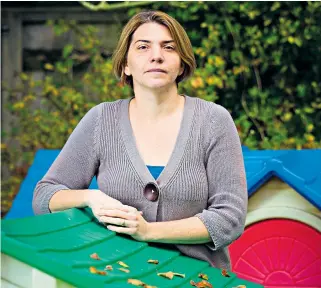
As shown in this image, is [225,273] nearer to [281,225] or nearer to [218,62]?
[281,225]

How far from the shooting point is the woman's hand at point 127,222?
2285 millimetres

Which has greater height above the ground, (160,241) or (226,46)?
(226,46)

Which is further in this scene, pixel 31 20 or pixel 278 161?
pixel 31 20

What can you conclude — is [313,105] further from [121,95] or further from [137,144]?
[137,144]

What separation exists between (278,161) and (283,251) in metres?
0.37

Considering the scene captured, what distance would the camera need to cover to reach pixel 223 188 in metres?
2.49

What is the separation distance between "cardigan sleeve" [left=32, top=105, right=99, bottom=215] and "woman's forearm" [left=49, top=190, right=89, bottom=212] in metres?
0.06

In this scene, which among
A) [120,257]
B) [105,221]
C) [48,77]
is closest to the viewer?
[120,257]

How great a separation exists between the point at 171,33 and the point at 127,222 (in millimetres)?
587

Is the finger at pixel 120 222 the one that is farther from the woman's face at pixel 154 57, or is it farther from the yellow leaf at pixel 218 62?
the yellow leaf at pixel 218 62

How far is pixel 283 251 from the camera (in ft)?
11.1

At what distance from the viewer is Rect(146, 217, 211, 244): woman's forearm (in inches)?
91.7

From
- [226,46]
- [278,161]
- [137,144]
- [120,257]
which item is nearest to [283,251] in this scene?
[278,161]

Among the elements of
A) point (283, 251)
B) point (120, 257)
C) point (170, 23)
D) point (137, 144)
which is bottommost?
point (283, 251)
